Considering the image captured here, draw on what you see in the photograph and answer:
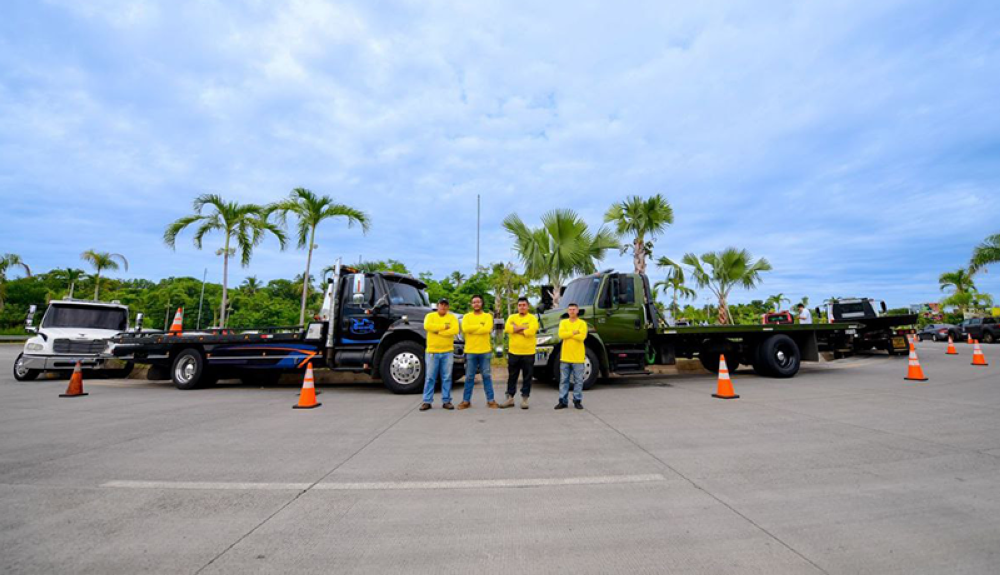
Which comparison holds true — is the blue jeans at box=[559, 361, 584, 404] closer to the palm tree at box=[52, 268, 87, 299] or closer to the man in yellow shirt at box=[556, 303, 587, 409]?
the man in yellow shirt at box=[556, 303, 587, 409]

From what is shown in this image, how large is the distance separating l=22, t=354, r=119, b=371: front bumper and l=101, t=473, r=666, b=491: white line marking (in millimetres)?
10623

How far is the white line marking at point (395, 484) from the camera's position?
127 inches

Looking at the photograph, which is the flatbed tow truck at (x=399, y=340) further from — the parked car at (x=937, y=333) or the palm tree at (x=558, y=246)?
the parked car at (x=937, y=333)

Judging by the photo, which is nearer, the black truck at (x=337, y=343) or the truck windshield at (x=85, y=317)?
the black truck at (x=337, y=343)

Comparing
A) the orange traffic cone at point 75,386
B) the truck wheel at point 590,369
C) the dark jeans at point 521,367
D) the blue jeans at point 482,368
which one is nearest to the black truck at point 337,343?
the orange traffic cone at point 75,386

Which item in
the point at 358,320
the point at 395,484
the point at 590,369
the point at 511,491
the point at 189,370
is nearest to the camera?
the point at 511,491

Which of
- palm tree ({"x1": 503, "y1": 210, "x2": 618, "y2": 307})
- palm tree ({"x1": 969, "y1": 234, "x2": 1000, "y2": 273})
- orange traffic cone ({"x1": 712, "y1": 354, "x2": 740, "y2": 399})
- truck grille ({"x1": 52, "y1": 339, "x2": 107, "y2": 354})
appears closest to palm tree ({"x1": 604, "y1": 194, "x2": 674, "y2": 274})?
palm tree ({"x1": 503, "y1": 210, "x2": 618, "y2": 307})

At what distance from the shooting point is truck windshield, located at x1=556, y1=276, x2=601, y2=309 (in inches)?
350

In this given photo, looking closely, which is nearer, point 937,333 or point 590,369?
point 590,369

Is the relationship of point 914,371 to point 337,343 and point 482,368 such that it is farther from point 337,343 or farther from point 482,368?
point 337,343

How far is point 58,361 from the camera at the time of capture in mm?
10906

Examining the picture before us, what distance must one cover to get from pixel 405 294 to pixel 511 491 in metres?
6.32

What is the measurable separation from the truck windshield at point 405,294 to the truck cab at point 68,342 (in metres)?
8.11

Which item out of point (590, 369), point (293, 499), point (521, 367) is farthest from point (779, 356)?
point (293, 499)
